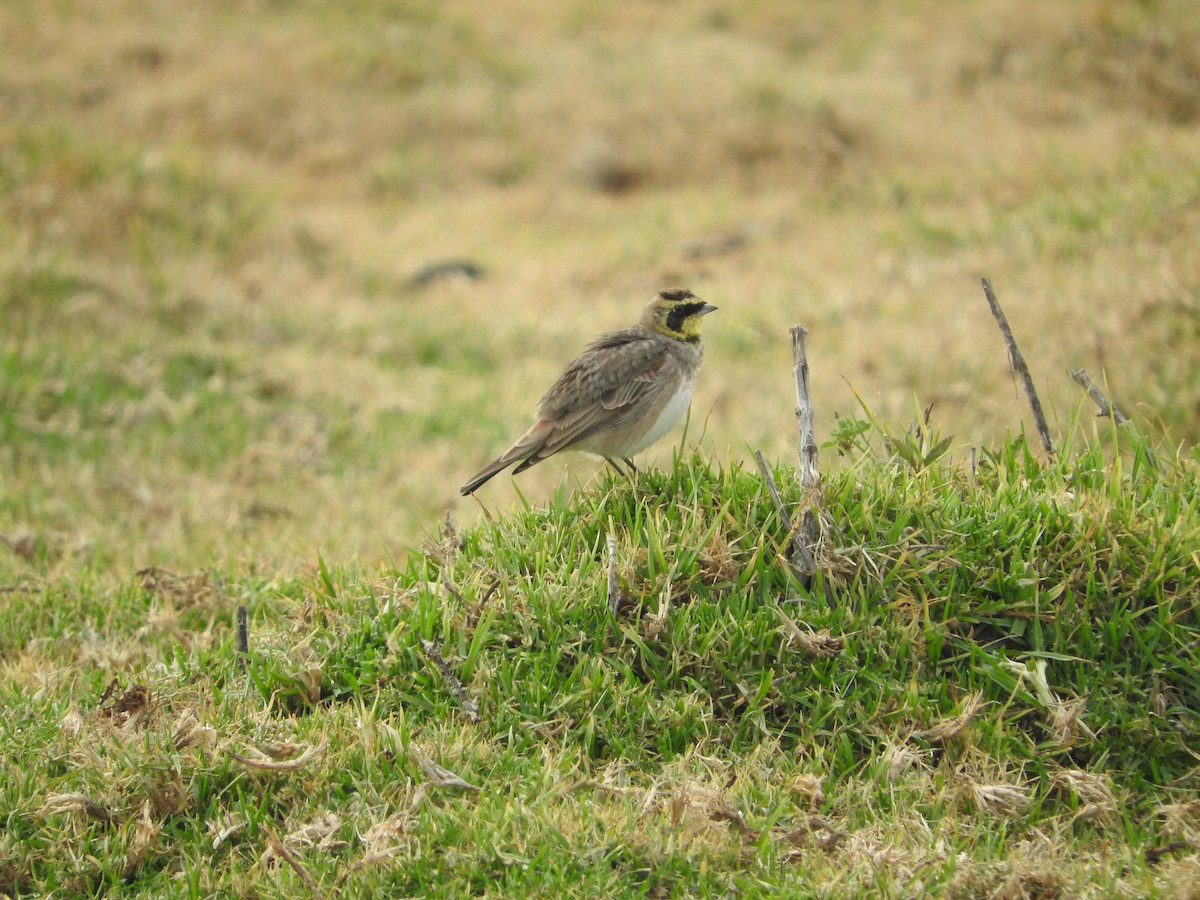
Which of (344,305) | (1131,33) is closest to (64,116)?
(344,305)

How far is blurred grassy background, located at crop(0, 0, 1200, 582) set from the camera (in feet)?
26.0

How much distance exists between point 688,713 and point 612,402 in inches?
70.0

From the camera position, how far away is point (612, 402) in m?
5.42

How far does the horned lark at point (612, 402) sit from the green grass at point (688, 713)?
2.25 feet

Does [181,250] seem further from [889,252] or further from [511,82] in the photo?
[511,82]

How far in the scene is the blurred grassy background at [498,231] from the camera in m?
7.92

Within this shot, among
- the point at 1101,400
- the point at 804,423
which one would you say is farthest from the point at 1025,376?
the point at 804,423

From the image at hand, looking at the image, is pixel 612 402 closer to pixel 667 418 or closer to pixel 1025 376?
pixel 667 418

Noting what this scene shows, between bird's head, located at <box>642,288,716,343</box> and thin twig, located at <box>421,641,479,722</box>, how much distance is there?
230 centimetres

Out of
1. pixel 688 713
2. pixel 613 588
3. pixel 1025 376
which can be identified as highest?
pixel 1025 376

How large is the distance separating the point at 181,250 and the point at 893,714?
1028cm

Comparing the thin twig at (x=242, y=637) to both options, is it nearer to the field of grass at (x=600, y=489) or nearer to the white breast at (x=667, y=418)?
the field of grass at (x=600, y=489)

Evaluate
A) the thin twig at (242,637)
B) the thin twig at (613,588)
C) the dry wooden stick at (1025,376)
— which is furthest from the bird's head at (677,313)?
the thin twig at (242,637)

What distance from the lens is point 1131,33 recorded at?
1603 centimetres
